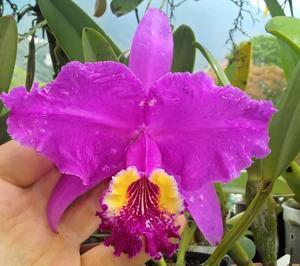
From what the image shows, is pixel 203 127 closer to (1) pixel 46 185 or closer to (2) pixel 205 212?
(2) pixel 205 212

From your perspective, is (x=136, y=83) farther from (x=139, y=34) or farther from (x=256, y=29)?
(x=256, y=29)

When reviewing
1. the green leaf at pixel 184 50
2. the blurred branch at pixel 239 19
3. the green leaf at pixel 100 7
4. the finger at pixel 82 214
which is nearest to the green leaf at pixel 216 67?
the green leaf at pixel 184 50

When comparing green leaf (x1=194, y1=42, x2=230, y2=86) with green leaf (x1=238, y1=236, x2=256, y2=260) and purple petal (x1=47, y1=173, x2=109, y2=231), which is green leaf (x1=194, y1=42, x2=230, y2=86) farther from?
green leaf (x1=238, y1=236, x2=256, y2=260)

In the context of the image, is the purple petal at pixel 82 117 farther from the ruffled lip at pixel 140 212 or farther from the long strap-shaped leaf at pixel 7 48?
the long strap-shaped leaf at pixel 7 48

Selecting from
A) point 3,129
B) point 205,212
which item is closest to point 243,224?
point 205,212

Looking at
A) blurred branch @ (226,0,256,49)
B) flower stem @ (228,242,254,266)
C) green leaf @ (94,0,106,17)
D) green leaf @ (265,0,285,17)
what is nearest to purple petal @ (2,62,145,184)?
flower stem @ (228,242,254,266)
